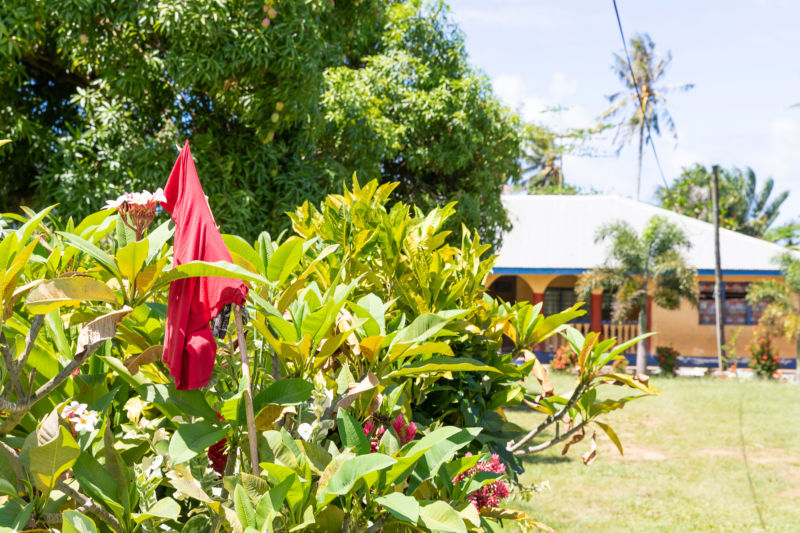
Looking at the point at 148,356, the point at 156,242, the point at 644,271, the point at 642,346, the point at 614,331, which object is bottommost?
the point at 642,346

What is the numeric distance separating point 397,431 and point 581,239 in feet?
65.0

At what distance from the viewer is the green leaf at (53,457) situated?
1127 mm

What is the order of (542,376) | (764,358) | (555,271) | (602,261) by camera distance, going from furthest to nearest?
1. (602,261)
2. (555,271)
3. (764,358)
4. (542,376)

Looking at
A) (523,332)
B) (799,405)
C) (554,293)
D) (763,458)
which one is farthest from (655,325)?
(523,332)

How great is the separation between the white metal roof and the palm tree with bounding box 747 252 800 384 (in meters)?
1.21

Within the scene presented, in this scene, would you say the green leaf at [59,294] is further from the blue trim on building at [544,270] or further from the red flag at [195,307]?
the blue trim on building at [544,270]

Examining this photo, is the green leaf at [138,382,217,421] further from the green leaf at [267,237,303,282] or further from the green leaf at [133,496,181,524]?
the green leaf at [267,237,303,282]

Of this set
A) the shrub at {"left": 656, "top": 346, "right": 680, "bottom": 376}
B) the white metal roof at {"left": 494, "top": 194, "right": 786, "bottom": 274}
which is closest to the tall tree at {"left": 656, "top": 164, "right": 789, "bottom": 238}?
the white metal roof at {"left": 494, "top": 194, "right": 786, "bottom": 274}

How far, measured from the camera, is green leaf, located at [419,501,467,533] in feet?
3.84

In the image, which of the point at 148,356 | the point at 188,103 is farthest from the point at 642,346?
the point at 148,356

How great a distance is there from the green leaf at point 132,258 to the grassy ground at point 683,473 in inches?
182

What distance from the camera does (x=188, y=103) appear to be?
21.0 feet

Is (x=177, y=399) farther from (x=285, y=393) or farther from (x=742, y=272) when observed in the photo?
(x=742, y=272)

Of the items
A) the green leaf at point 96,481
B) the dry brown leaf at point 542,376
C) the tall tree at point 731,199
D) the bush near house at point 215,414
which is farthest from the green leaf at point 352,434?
the tall tree at point 731,199
